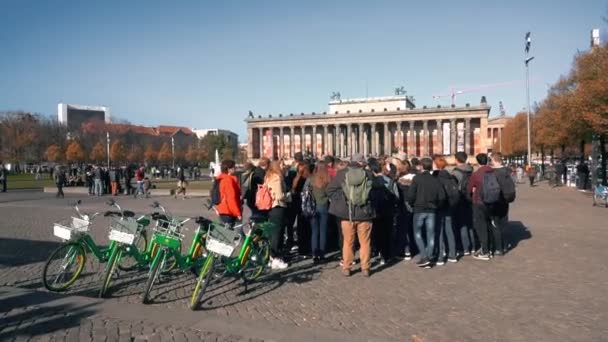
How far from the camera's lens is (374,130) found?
3812 inches

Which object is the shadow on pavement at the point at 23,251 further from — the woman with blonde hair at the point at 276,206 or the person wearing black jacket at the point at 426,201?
the person wearing black jacket at the point at 426,201

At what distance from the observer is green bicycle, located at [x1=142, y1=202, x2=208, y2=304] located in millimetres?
6523

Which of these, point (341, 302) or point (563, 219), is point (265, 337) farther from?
point (563, 219)

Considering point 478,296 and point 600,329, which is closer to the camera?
point 600,329

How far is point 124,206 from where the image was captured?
70.6ft

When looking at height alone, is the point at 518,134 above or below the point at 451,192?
above

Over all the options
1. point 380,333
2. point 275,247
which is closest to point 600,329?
point 380,333

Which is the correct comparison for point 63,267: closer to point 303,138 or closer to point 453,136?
point 453,136

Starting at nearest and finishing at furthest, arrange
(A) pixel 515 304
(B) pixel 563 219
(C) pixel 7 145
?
(A) pixel 515 304, (B) pixel 563 219, (C) pixel 7 145

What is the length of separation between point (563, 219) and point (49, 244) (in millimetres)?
15813

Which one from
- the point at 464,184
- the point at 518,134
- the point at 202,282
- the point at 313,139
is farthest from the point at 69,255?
the point at 313,139

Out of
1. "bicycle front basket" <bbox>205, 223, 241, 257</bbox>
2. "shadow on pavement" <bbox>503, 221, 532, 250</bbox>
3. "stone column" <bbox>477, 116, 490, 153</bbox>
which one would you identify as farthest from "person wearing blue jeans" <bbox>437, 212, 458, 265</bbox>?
"stone column" <bbox>477, 116, 490, 153</bbox>

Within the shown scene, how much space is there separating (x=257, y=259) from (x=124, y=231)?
2.25 meters

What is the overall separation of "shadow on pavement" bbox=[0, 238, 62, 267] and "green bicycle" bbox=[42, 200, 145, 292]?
8.67ft
